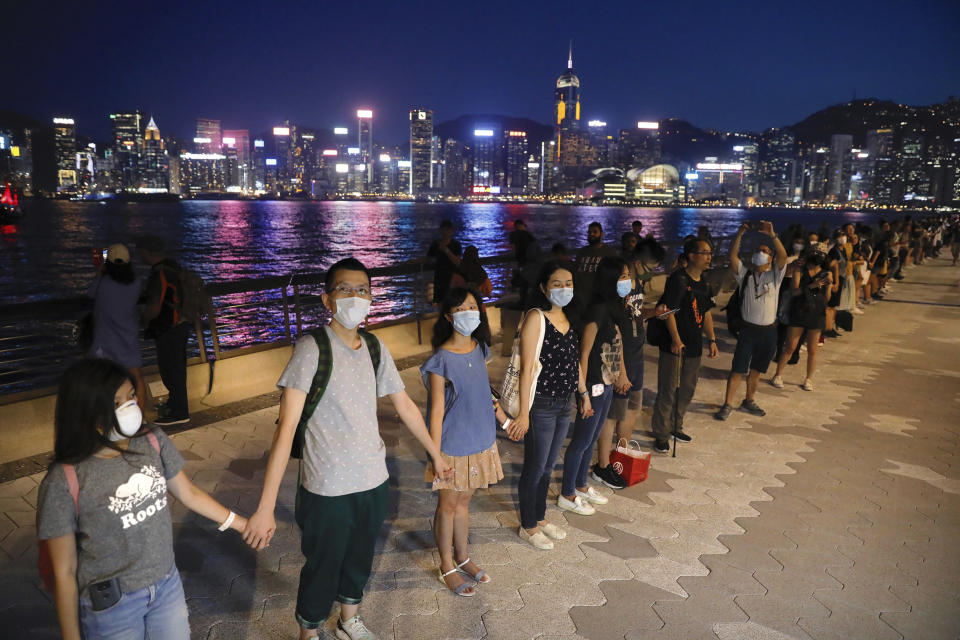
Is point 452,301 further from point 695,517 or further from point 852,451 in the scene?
point 852,451

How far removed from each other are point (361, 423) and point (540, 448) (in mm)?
1487

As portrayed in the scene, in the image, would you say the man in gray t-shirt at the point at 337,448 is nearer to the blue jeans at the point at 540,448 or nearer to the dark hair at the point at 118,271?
the blue jeans at the point at 540,448

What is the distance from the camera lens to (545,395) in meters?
3.81

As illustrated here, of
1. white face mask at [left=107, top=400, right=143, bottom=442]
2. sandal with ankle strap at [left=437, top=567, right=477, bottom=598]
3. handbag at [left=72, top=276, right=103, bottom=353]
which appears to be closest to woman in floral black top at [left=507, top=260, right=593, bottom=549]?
sandal with ankle strap at [left=437, top=567, right=477, bottom=598]

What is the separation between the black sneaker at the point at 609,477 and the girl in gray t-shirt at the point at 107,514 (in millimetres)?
3448

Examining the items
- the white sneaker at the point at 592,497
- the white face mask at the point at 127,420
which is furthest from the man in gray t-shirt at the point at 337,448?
the white sneaker at the point at 592,497

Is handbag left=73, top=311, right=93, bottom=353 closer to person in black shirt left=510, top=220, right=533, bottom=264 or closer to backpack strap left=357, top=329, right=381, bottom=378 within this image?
backpack strap left=357, top=329, right=381, bottom=378

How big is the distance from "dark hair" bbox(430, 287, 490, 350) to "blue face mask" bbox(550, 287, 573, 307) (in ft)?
1.69

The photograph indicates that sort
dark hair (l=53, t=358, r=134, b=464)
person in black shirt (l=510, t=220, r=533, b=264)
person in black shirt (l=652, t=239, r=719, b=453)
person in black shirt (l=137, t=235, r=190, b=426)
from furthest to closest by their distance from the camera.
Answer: person in black shirt (l=510, t=220, r=533, b=264) → person in black shirt (l=137, t=235, r=190, b=426) → person in black shirt (l=652, t=239, r=719, b=453) → dark hair (l=53, t=358, r=134, b=464)

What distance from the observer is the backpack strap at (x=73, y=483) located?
1945 mm

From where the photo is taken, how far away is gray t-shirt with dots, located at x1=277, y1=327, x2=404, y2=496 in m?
2.65

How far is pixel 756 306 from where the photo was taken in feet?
21.4

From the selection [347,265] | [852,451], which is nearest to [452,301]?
[347,265]

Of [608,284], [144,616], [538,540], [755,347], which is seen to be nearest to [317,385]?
[144,616]
